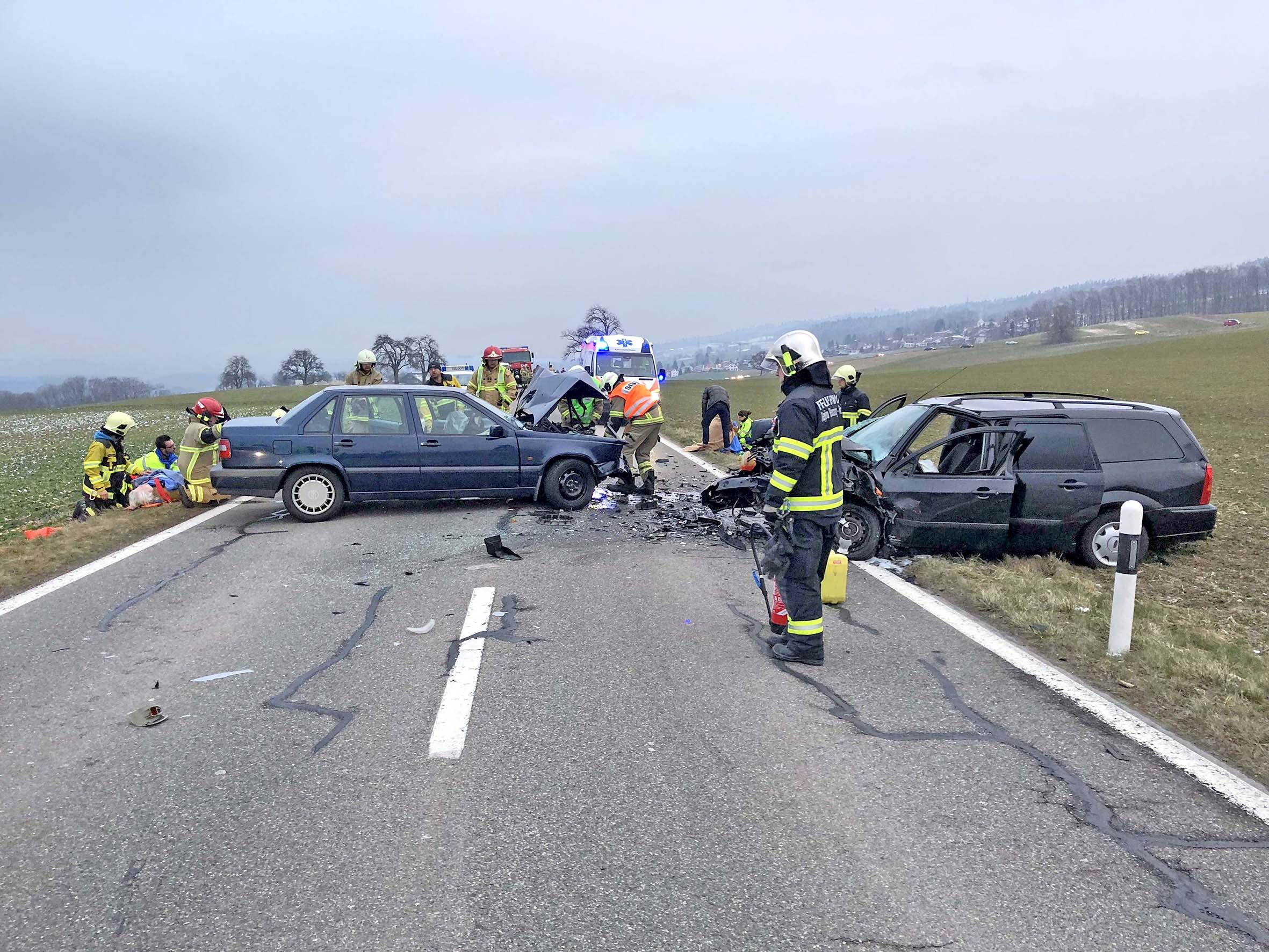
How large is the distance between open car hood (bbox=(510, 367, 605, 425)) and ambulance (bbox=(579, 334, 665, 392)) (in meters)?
10.6

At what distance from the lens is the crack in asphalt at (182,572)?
636 centimetres

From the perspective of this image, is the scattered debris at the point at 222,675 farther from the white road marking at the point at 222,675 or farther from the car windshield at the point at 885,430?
the car windshield at the point at 885,430

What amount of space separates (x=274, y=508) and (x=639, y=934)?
997cm

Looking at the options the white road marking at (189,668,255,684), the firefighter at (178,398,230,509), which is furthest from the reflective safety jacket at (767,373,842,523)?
the firefighter at (178,398,230,509)

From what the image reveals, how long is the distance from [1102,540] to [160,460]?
1209 centimetres

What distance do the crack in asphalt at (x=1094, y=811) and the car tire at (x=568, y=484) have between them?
5908 millimetres

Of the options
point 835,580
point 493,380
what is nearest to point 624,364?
point 493,380

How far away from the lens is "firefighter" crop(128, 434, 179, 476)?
1243 cm

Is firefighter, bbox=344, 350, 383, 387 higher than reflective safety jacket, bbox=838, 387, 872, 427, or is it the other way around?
firefighter, bbox=344, 350, 383, 387

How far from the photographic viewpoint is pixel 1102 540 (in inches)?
317

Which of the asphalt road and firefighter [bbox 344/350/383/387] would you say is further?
firefighter [bbox 344/350/383/387]

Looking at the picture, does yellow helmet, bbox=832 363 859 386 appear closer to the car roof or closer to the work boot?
the car roof

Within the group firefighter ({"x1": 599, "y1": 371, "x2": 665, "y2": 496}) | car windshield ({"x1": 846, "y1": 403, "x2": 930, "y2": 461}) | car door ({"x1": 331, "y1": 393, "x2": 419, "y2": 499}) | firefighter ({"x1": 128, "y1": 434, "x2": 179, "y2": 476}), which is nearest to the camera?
car windshield ({"x1": 846, "y1": 403, "x2": 930, "y2": 461})

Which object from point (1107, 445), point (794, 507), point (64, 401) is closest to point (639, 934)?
point (794, 507)
